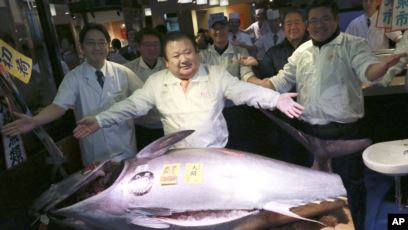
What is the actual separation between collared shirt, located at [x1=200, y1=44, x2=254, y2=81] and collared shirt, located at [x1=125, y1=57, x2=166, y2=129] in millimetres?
337

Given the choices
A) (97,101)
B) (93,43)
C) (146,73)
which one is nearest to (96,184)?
(97,101)

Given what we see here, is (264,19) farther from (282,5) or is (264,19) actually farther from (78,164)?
(78,164)

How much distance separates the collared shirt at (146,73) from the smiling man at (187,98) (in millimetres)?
158

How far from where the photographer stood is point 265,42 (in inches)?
81.3

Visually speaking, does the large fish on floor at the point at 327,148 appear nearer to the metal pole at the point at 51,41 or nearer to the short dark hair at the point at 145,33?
the short dark hair at the point at 145,33

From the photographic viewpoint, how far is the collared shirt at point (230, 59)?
6.34ft

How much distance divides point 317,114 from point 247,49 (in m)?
0.51

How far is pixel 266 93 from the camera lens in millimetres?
1621

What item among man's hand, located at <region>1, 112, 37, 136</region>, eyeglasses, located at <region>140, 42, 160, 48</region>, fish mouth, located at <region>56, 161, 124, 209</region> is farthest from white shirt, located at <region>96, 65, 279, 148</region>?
eyeglasses, located at <region>140, 42, 160, 48</region>

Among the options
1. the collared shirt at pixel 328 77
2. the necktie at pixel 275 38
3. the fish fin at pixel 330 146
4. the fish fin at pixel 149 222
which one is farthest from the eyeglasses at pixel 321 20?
the fish fin at pixel 149 222

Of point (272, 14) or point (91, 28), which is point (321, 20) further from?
point (91, 28)

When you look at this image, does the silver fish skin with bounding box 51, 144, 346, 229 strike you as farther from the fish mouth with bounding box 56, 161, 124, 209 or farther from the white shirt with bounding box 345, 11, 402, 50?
the white shirt with bounding box 345, 11, 402, 50

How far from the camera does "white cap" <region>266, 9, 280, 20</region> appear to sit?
187 cm

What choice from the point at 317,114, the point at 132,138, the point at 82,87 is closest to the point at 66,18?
the point at 82,87
